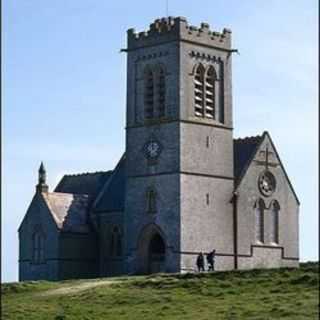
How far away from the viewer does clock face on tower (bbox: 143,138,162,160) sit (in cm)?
7362

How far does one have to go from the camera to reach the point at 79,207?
80.5 meters

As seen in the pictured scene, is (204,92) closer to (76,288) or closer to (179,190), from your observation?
(179,190)

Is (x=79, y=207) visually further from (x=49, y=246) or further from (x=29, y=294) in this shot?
(x=29, y=294)

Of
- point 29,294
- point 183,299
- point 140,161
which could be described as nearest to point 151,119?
point 140,161

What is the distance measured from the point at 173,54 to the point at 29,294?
61.7 ft

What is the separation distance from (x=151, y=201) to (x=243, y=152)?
22.8 ft

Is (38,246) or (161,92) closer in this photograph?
(161,92)

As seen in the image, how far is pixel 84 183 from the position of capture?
281 ft

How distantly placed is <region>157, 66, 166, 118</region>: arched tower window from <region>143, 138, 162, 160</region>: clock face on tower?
62.0 inches

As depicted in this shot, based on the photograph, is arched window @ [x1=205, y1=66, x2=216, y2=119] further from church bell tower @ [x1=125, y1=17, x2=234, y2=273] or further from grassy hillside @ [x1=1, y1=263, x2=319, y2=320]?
grassy hillside @ [x1=1, y1=263, x2=319, y2=320]

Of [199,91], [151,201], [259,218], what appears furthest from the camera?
[259,218]

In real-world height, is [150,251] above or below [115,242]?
below

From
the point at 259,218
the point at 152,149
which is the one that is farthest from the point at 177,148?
the point at 259,218

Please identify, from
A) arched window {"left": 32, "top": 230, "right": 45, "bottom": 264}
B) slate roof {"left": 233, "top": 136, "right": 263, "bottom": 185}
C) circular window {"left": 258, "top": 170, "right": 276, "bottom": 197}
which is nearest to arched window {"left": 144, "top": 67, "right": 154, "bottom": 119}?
slate roof {"left": 233, "top": 136, "right": 263, "bottom": 185}
